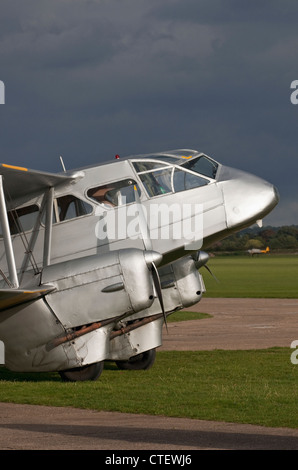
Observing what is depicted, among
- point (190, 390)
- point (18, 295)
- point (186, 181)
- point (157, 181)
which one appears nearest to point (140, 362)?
point (190, 390)

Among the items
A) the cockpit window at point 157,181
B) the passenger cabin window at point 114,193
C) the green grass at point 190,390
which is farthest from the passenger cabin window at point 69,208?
the green grass at point 190,390

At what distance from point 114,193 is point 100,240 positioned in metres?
1.08

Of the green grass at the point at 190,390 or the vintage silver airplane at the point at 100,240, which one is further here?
the vintage silver airplane at the point at 100,240

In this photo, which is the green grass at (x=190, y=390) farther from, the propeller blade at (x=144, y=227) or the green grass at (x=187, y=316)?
the green grass at (x=187, y=316)

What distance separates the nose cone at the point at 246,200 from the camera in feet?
62.5

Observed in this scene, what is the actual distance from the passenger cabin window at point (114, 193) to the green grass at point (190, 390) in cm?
389

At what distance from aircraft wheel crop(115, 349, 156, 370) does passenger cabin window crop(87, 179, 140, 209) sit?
Answer: 427 centimetres

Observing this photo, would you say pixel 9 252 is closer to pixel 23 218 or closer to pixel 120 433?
pixel 23 218

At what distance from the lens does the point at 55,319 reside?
60.1ft

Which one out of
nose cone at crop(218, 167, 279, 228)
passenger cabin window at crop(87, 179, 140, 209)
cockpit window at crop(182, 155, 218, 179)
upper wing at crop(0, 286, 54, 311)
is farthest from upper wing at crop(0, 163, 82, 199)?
nose cone at crop(218, 167, 279, 228)

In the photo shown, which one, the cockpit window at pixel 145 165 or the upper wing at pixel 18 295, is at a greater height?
the cockpit window at pixel 145 165

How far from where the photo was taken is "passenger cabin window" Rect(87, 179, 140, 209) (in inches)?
762
